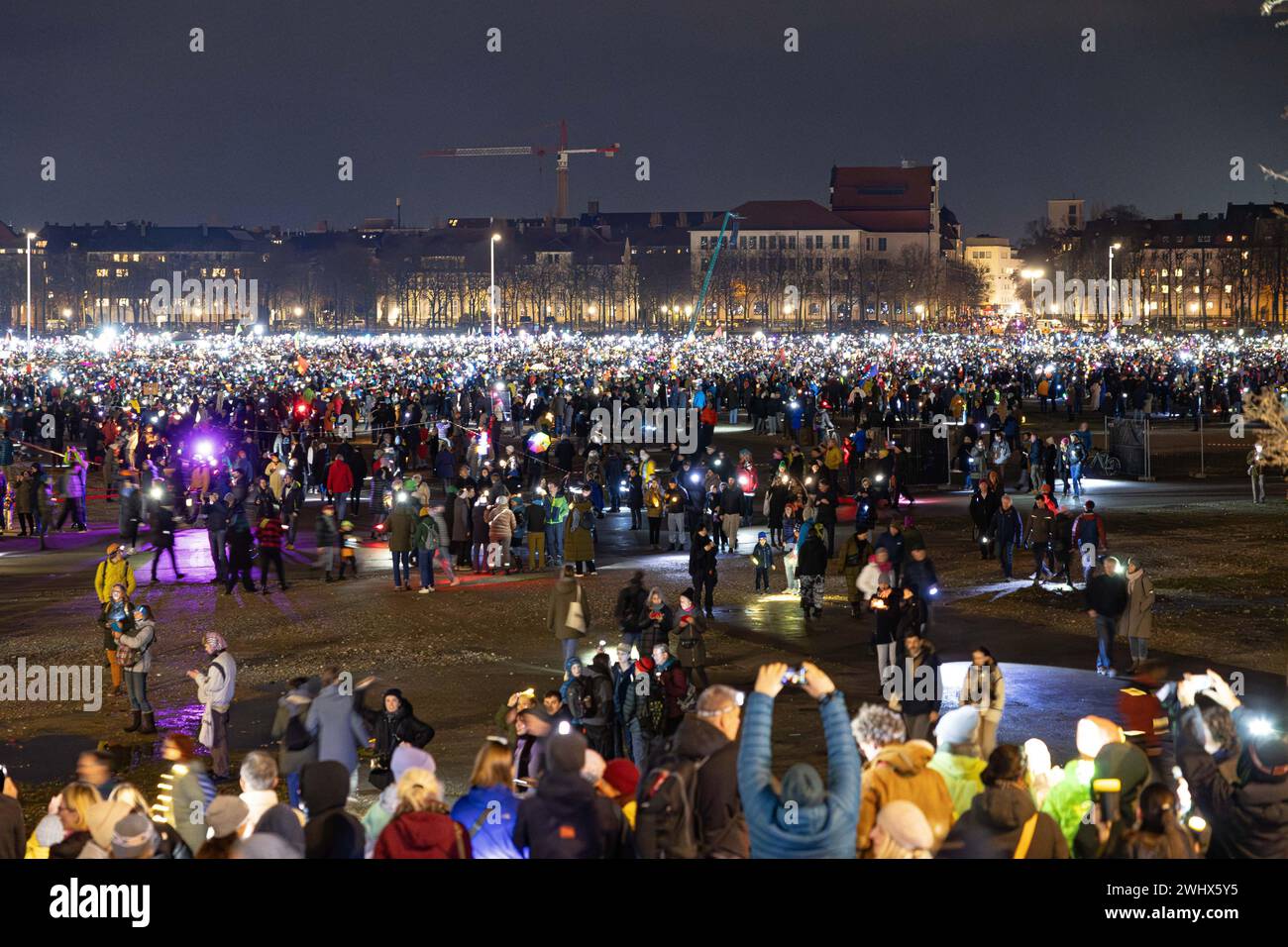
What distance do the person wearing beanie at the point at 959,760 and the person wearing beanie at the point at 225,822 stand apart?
9.08ft

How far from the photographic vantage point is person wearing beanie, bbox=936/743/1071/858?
18.5 feet

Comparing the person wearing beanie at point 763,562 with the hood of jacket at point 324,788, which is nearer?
the hood of jacket at point 324,788

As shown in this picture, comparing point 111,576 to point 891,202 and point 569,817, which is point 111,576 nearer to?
point 569,817

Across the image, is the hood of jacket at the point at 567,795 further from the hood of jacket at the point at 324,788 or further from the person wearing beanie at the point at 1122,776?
the person wearing beanie at the point at 1122,776

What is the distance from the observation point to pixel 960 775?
6719 mm

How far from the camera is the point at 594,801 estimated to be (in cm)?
579

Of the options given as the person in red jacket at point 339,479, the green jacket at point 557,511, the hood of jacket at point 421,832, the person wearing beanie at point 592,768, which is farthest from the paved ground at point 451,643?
the hood of jacket at point 421,832

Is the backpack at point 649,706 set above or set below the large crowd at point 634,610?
below

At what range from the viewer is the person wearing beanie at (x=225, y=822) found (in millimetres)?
5840

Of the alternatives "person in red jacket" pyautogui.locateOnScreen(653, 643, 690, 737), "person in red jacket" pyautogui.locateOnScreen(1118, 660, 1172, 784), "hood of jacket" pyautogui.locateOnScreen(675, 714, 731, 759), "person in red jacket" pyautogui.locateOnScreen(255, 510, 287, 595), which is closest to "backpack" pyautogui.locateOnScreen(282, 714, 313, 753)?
"person in red jacket" pyautogui.locateOnScreen(653, 643, 690, 737)

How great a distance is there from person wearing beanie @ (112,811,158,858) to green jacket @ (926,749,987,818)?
3093 mm

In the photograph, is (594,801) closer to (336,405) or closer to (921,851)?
(921,851)

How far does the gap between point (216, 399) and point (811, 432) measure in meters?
13.0
